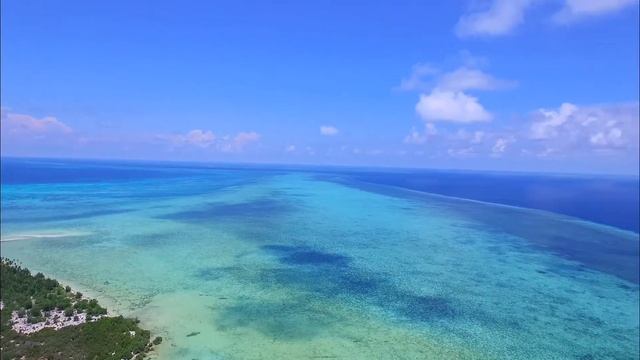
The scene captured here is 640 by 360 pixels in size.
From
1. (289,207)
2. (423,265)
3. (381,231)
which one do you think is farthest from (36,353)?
(289,207)

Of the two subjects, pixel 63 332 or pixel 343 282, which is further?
pixel 343 282

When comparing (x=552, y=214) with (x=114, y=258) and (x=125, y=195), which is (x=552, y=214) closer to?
(x=114, y=258)

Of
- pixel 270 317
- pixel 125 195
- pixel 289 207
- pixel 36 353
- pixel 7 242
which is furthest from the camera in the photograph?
pixel 125 195

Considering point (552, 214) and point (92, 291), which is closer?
point (92, 291)

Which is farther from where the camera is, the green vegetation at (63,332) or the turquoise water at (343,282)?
the turquoise water at (343,282)
